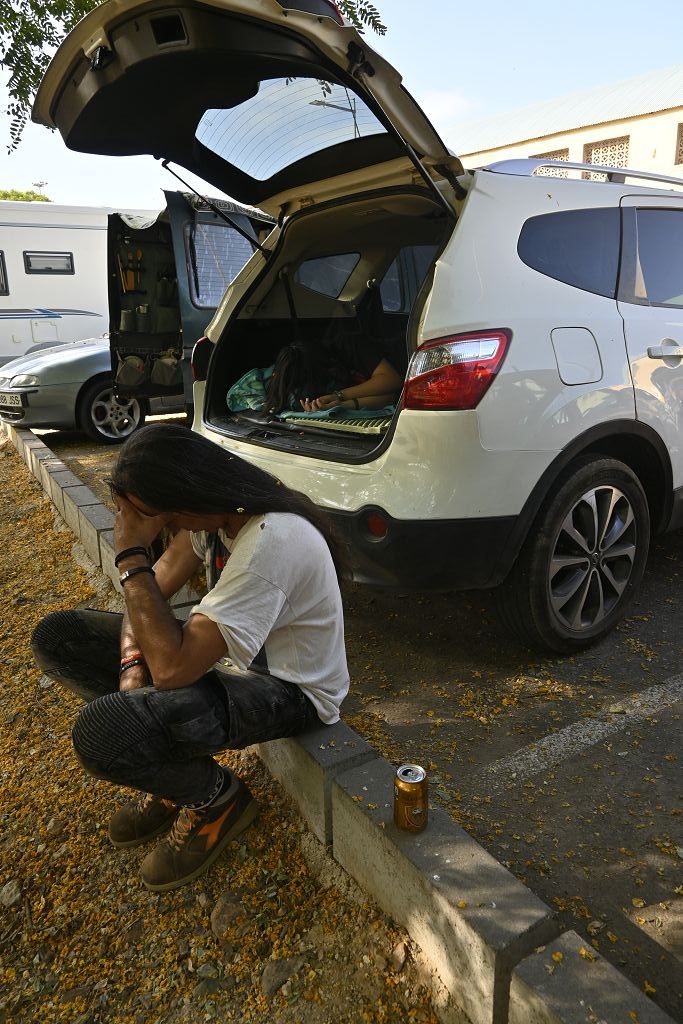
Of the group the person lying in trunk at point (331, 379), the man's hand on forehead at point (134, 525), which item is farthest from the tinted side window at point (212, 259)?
the man's hand on forehead at point (134, 525)

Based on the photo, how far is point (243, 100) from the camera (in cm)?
293

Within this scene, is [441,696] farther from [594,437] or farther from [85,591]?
[85,591]

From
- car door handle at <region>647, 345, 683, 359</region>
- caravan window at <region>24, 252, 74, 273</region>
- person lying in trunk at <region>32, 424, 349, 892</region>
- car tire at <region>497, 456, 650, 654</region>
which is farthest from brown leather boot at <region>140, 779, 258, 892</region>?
caravan window at <region>24, 252, 74, 273</region>

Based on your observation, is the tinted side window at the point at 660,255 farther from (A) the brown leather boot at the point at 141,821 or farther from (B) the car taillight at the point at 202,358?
(A) the brown leather boot at the point at 141,821

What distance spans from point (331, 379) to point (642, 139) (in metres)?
26.6

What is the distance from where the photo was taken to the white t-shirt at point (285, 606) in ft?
6.29

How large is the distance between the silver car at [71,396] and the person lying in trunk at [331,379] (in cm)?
377

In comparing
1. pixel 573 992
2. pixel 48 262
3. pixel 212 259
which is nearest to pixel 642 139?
pixel 48 262

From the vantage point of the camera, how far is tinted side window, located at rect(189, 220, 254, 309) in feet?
21.0

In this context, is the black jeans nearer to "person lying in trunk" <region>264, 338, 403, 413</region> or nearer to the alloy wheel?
"person lying in trunk" <region>264, 338, 403, 413</region>

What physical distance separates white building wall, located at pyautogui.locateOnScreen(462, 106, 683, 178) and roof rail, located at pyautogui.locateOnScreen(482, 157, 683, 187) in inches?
861

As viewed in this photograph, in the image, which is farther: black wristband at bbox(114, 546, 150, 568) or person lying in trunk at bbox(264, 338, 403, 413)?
person lying in trunk at bbox(264, 338, 403, 413)

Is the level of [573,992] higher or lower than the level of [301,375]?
lower

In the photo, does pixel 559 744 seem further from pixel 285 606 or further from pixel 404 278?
pixel 404 278
